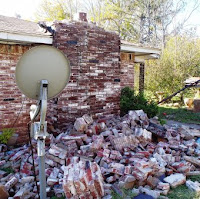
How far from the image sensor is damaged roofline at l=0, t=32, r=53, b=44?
431 cm

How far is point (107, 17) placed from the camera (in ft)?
67.2

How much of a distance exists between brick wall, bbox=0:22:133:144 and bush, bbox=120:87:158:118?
600 mm

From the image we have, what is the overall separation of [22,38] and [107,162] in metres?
3.01

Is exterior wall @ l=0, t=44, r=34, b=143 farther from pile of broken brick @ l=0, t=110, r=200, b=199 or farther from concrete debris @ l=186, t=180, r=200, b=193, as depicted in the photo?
concrete debris @ l=186, t=180, r=200, b=193

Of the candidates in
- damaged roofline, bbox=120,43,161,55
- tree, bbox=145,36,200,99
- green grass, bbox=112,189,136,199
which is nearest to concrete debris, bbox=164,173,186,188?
green grass, bbox=112,189,136,199

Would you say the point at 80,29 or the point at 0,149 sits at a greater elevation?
the point at 80,29

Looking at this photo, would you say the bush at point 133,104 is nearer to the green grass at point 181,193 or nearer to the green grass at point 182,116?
the green grass at point 182,116

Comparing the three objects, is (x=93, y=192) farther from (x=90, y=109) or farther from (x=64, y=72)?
(x=90, y=109)

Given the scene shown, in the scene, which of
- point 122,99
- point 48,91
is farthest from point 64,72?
point 122,99

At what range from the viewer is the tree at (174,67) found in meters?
13.1

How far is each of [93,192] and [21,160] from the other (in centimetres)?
181

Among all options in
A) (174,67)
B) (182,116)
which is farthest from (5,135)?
(174,67)

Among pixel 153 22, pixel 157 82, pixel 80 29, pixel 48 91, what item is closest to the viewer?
pixel 48 91

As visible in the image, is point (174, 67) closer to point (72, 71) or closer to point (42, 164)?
point (72, 71)
